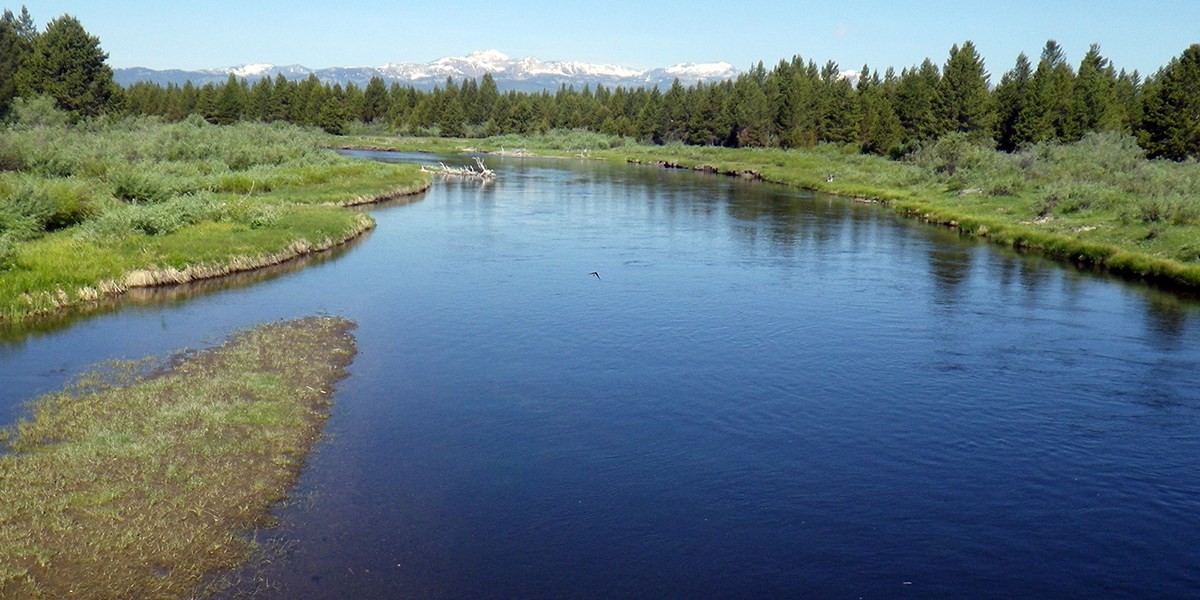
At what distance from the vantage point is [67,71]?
84.2 meters

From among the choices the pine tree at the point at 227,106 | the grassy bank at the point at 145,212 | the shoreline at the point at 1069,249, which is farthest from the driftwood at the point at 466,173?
the pine tree at the point at 227,106

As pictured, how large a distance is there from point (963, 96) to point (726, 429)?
83365mm

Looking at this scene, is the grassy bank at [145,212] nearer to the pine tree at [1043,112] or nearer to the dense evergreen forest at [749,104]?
the dense evergreen forest at [749,104]

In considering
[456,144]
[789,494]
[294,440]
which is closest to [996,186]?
[789,494]

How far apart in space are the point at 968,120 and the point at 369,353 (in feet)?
273

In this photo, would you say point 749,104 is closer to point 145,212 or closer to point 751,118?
point 751,118

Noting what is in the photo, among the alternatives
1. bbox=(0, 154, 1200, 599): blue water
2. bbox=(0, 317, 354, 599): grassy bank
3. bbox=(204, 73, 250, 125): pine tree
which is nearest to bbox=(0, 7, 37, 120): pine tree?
bbox=(204, 73, 250, 125): pine tree

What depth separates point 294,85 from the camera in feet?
509

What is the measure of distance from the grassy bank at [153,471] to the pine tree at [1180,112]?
219ft

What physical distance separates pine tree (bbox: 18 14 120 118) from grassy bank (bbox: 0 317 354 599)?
76.1 meters

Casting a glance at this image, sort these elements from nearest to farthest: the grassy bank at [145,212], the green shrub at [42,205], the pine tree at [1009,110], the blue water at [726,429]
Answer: the blue water at [726,429]
the grassy bank at [145,212]
the green shrub at [42,205]
the pine tree at [1009,110]

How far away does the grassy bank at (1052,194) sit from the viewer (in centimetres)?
3962

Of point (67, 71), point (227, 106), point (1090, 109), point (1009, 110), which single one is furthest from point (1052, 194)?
point (227, 106)

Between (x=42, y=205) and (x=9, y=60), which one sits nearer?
(x=42, y=205)
